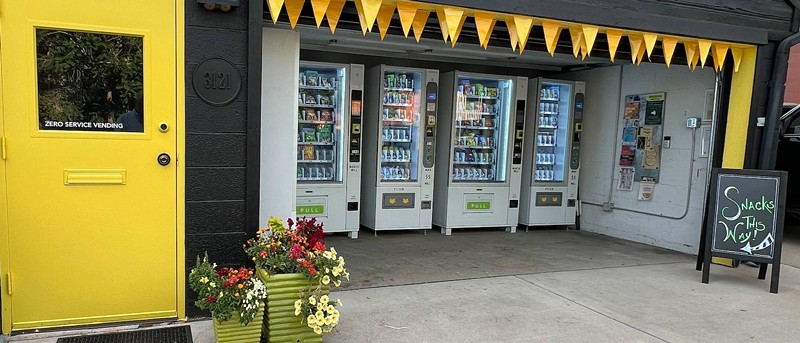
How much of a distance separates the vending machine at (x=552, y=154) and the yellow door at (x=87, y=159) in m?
4.91

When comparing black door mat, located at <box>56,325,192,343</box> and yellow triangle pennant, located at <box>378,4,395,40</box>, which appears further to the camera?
yellow triangle pennant, located at <box>378,4,395,40</box>

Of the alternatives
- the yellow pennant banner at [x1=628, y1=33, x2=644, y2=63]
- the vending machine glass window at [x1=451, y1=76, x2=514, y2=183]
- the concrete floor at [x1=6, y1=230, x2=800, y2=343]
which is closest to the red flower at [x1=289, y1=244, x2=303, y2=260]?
the concrete floor at [x1=6, y1=230, x2=800, y2=343]

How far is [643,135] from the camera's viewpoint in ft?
20.9

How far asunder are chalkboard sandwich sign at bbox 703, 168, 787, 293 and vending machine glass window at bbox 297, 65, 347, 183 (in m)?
3.84

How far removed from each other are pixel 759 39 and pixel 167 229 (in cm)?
520

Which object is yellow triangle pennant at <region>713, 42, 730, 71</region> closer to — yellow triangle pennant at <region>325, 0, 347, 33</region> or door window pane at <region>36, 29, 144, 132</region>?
yellow triangle pennant at <region>325, 0, 347, 33</region>

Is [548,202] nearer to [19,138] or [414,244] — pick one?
[414,244]

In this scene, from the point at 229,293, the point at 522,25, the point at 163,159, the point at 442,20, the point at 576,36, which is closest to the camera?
the point at 229,293

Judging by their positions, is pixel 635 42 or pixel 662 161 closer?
pixel 635 42

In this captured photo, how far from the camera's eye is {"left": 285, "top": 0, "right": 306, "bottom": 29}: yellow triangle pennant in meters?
3.31

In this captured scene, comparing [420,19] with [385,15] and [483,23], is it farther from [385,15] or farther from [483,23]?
[483,23]

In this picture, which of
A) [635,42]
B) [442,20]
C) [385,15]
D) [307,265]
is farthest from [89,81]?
[635,42]

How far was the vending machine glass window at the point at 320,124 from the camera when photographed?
6043 millimetres

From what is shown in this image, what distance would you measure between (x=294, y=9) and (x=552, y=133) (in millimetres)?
4828
